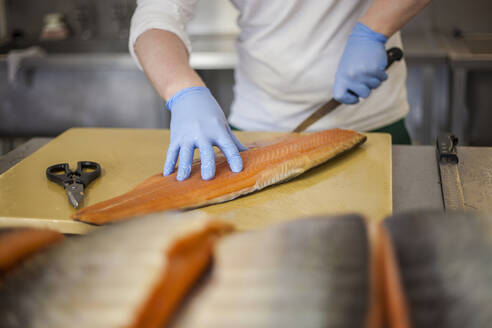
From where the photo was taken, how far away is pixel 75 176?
4.64 ft

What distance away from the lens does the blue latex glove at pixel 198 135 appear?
54.3 inches

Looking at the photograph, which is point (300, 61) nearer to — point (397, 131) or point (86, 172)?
point (397, 131)

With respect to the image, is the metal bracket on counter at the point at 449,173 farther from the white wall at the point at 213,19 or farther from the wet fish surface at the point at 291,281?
the white wall at the point at 213,19

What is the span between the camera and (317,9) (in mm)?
1942

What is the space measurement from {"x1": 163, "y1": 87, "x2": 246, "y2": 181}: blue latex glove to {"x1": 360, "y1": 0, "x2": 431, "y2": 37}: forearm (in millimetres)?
643

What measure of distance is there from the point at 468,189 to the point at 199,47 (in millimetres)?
2418

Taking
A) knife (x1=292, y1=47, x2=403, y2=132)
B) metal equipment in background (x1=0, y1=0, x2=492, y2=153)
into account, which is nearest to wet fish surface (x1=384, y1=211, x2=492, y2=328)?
knife (x1=292, y1=47, x2=403, y2=132)

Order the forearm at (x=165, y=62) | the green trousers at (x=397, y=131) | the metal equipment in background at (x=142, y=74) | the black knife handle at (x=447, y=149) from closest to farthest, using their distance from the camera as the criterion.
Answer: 1. the black knife handle at (x=447, y=149)
2. the forearm at (x=165, y=62)
3. the green trousers at (x=397, y=131)
4. the metal equipment in background at (x=142, y=74)

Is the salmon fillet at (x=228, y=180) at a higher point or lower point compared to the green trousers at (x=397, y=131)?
higher

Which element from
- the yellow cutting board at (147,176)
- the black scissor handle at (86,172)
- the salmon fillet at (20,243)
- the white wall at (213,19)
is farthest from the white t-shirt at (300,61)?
the white wall at (213,19)

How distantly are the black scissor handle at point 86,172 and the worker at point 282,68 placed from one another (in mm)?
203

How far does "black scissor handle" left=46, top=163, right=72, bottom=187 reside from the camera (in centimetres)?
140

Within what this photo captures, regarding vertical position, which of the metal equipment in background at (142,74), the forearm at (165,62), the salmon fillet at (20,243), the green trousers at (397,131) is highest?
the salmon fillet at (20,243)

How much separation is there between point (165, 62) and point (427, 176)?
2.86ft
